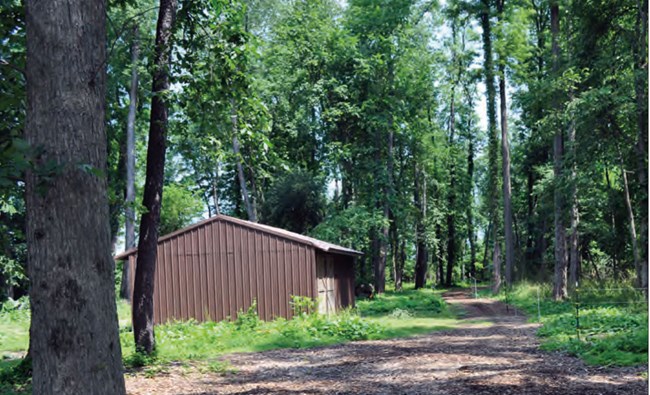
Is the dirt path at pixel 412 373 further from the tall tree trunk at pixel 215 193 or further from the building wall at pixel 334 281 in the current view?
the tall tree trunk at pixel 215 193

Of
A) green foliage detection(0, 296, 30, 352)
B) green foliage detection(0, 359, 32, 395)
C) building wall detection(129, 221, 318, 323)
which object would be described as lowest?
green foliage detection(0, 296, 30, 352)

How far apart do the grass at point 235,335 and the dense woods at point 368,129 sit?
1299 mm

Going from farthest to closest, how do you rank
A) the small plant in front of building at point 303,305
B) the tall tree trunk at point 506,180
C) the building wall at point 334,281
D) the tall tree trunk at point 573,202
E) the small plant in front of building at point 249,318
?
the tall tree trunk at point 506,180, the building wall at point 334,281, the tall tree trunk at point 573,202, the small plant in front of building at point 303,305, the small plant in front of building at point 249,318

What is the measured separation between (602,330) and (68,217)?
1150cm

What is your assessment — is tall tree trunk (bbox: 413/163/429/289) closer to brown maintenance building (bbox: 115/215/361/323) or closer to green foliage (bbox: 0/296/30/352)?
brown maintenance building (bbox: 115/215/361/323)

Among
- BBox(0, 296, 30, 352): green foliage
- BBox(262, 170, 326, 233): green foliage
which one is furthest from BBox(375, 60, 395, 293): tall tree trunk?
BBox(0, 296, 30, 352): green foliage

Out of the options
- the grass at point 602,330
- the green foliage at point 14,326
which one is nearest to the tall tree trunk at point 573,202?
the grass at point 602,330

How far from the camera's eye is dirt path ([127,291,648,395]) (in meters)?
7.90

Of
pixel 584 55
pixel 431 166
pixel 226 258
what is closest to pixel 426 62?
pixel 431 166

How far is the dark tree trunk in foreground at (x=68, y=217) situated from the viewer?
11.8 feet

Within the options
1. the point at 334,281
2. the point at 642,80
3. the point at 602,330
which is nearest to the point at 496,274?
the point at 334,281

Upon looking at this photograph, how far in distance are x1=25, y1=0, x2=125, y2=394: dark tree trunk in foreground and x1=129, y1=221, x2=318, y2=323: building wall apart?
14.5 m

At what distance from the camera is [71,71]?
12.5 ft

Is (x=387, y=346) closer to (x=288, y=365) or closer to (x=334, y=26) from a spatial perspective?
(x=288, y=365)
